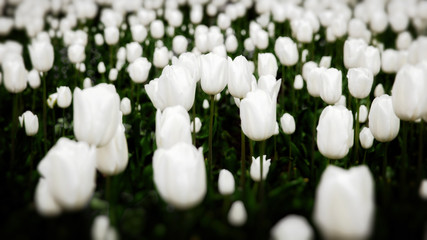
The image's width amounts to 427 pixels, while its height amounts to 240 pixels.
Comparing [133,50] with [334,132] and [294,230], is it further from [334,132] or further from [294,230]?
[294,230]

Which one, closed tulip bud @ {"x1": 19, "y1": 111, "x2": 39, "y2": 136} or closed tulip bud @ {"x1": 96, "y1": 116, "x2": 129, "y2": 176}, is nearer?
closed tulip bud @ {"x1": 96, "y1": 116, "x2": 129, "y2": 176}

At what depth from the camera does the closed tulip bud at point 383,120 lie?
1.84 m

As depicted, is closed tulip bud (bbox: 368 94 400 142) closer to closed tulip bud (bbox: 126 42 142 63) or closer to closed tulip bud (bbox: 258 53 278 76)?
closed tulip bud (bbox: 258 53 278 76)

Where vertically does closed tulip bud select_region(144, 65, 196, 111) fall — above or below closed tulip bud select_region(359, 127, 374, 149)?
above

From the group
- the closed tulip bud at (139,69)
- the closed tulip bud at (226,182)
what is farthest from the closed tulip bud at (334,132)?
the closed tulip bud at (139,69)

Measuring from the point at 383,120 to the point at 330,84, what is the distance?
1.51 feet

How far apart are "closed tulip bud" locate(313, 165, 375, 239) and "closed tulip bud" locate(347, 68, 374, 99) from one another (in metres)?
1.32

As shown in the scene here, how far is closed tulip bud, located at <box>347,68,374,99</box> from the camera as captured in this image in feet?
7.40

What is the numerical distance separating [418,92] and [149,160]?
5.05 feet

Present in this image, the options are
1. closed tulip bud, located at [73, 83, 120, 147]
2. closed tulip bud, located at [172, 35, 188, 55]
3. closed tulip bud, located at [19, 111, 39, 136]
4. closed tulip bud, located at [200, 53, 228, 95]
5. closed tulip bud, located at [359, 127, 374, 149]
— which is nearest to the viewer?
closed tulip bud, located at [73, 83, 120, 147]

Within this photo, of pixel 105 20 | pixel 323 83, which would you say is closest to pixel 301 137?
pixel 323 83

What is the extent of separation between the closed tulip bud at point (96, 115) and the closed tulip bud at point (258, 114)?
52 centimetres

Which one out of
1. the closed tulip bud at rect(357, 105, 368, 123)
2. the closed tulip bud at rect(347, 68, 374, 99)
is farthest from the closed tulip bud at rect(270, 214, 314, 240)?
the closed tulip bud at rect(357, 105, 368, 123)

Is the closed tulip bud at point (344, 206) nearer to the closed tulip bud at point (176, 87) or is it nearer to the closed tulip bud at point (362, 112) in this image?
the closed tulip bud at point (176, 87)
